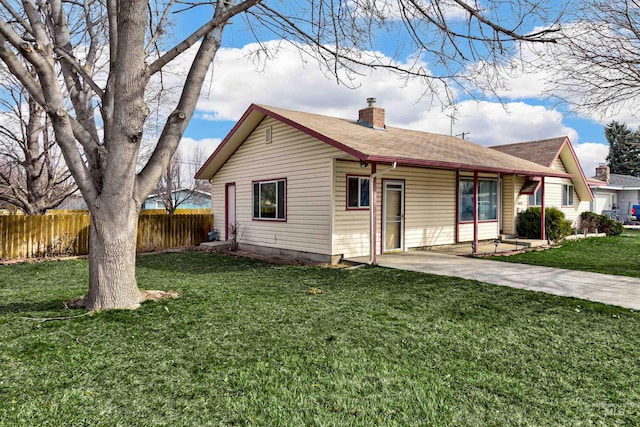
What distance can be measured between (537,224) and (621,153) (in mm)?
39445

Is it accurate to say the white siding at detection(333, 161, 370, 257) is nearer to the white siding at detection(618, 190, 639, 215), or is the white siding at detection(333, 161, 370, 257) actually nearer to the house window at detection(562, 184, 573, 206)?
the house window at detection(562, 184, 573, 206)

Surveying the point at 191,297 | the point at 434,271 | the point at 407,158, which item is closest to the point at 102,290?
the point at 191,297

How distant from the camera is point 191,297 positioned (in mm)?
6340

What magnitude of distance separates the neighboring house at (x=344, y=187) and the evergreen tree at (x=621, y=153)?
3886 centimetres

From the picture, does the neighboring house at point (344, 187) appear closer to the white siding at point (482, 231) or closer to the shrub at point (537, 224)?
the white siding at point (482, 231)

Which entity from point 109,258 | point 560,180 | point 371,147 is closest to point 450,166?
point 371,147

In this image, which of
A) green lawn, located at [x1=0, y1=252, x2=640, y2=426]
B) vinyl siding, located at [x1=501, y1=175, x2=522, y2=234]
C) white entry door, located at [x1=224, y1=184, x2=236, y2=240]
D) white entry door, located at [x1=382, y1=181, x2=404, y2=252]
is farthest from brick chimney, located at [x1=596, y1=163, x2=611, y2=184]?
green lawn, located at [x1=0, y1=252, x2=640, y2=426]

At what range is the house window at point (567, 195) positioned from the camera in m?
18.6

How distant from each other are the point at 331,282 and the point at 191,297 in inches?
102

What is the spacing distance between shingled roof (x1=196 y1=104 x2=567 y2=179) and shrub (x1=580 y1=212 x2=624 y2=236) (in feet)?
21.9

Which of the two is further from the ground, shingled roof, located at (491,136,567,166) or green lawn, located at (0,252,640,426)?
shingled roof, located at (491,136,567,166)

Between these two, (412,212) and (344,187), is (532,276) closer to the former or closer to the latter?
(412,212)

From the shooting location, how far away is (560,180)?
18.2 metres

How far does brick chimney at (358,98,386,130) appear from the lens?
1346cm
